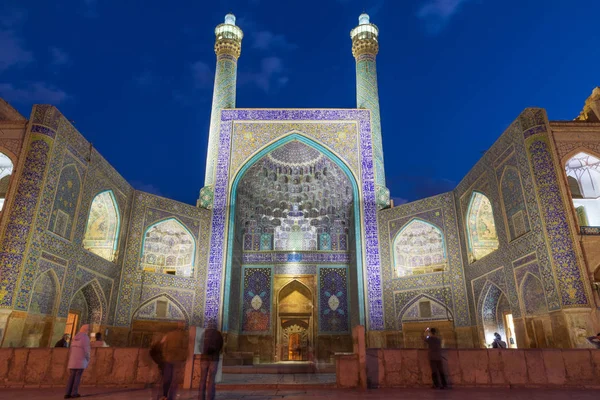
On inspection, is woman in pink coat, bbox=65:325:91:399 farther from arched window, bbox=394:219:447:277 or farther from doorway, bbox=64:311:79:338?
arched window, bbox=394:219:447:277

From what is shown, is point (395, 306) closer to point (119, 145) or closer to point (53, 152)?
point (53, 152)

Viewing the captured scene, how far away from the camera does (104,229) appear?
444 inches

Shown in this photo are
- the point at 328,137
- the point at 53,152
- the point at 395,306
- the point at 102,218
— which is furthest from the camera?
the point at 328,137

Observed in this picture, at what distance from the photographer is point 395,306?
12.4m

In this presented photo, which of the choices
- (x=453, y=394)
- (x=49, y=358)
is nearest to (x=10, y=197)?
(x=49, y=358)

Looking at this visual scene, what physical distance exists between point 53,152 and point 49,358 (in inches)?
199

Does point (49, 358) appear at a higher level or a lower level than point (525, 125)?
lower

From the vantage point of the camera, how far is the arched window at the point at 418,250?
13016 millimetres

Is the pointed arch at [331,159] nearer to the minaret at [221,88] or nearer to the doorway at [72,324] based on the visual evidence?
the minaret at [221,88]

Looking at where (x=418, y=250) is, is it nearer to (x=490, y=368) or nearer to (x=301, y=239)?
(x=301, y=239)

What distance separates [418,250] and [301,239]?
489 centimetres

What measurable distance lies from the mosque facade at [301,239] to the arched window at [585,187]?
4 cm

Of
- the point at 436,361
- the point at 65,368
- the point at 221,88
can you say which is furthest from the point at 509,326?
the point at 221,88

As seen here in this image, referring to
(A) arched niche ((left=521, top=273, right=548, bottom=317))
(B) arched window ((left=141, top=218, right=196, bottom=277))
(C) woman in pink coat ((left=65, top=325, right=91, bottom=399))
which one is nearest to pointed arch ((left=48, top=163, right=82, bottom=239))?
(B) arched window ((left=141, top=218, right=196, bottom=277))
